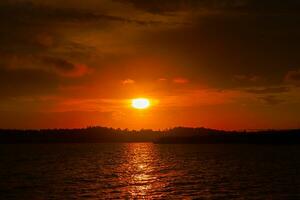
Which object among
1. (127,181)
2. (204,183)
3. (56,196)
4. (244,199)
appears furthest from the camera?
(127,181)

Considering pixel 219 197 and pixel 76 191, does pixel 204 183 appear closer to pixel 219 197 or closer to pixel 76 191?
pixel 219 197

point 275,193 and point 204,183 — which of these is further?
point 204,183

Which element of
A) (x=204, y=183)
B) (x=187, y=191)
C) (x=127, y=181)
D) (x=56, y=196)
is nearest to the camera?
(x=56, y=196)

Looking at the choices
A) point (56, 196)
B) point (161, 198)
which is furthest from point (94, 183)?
point (161, 198)

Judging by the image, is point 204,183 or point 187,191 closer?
point 187,191

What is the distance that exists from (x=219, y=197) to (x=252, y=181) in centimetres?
2398

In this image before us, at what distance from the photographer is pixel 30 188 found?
74125 mm

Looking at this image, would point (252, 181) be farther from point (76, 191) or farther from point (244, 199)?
point (76, 191)

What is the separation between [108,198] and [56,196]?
8.26m

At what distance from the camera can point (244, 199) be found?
58812 mm

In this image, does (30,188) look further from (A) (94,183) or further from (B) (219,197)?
(B) (219,197)

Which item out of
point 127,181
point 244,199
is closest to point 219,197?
point 244,199

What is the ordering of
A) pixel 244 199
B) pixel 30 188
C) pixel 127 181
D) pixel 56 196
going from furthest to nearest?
1. pixel 127 181
2. pixel 30 188
3. pixel 56 196
4. pixel 244 199

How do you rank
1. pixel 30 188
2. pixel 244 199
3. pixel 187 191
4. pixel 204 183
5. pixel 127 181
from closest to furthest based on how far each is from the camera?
pixel 244 199 → pixel 187 191 → pixel 30 188 → pixel 204 183 → pixel 127 181
